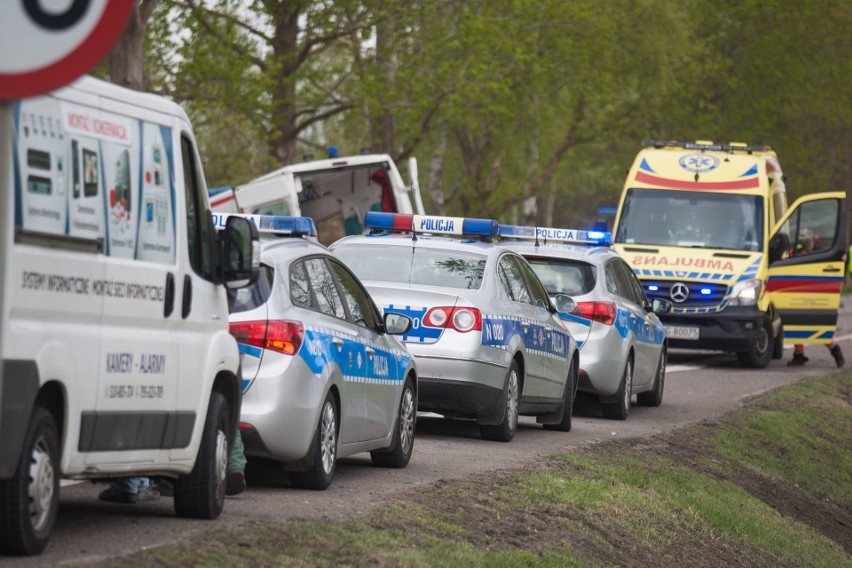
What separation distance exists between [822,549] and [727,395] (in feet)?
25.8

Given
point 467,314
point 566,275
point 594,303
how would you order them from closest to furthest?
point 467,314 < point 594,303 < point 566,275

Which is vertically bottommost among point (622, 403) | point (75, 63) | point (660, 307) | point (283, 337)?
point (622, 403)

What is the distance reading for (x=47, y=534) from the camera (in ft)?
20.6

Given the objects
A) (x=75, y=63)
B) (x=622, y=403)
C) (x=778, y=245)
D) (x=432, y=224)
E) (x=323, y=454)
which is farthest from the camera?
(x=778, y=245)

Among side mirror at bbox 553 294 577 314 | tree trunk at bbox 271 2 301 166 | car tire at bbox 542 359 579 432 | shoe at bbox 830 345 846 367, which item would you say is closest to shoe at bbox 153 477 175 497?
car tire at bbox 542 359 579 432

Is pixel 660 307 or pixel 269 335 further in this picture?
pixel 660 307

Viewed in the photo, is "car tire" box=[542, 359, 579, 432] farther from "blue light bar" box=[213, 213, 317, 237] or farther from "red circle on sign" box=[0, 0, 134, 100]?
"red circle on sign" box=[0, 0, 134, 100]

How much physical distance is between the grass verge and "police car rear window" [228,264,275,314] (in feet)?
4.20

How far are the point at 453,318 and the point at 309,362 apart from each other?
333 cm

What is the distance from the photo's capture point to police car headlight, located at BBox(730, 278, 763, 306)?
2300 cm

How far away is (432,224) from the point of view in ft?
45.2

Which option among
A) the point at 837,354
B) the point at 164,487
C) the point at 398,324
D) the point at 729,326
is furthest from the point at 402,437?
the point at 837,354

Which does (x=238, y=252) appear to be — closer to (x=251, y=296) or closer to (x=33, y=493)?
(x=251, y=296)

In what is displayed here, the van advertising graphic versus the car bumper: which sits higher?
the van advertising graphic
